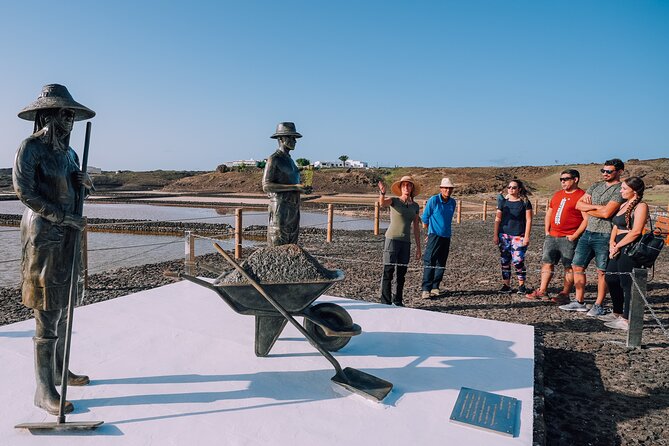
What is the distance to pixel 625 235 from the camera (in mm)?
4727

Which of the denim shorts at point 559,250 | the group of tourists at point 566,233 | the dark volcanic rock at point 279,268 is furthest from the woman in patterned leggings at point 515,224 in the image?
the dark volcanic rock at point 279,268

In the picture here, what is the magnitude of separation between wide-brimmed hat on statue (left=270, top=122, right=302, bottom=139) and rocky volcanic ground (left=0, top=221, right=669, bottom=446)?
300 cm

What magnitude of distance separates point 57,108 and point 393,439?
2760 mm

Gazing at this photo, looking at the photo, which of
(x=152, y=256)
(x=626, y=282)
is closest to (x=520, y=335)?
(x=626, y=282)

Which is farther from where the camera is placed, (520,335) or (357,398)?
(520,335)

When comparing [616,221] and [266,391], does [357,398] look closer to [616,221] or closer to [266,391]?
[266,391]

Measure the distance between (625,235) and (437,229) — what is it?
2189mm

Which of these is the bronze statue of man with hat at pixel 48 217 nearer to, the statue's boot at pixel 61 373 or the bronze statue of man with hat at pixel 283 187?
the statue's boot at pixel 61 373

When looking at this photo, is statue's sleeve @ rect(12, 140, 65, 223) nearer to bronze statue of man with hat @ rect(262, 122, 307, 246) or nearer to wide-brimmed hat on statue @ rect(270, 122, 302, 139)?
bronze statue of man with hat @ rect(262, 122, 307, 246)

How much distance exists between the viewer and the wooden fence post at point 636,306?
4145 mm

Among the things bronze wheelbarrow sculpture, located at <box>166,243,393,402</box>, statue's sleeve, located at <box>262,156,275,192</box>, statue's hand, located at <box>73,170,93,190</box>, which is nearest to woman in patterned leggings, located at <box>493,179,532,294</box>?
statue's sleeve, located at <box>262,156,275,192</box>

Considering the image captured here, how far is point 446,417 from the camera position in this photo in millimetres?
2725

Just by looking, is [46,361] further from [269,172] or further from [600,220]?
[600,220]

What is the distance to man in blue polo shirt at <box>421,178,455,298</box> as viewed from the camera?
6.00 m
